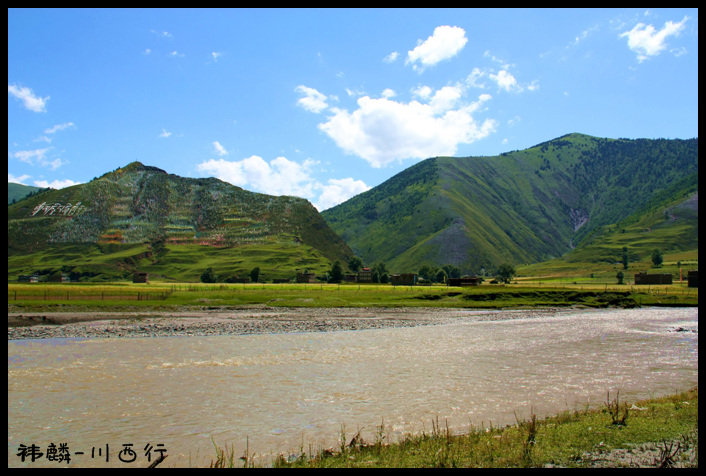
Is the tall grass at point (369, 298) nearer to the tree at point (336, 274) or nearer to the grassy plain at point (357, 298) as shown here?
the grassy plain at point (357, 298)

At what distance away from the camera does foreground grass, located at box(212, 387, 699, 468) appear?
39.0 feet

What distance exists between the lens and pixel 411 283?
543 feet

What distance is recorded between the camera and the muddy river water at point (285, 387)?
17.1 metres

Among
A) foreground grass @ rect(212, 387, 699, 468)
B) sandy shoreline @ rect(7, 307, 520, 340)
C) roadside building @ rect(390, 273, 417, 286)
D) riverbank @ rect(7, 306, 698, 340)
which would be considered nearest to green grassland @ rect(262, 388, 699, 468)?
foreground grass @ rect(212, 387, 699, 468)

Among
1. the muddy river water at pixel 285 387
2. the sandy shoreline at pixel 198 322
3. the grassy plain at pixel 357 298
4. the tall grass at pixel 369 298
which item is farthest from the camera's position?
the tall grass at pixel 369 298

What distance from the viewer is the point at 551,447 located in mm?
13281

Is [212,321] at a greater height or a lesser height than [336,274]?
lesser

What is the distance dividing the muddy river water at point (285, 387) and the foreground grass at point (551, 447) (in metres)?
2.28

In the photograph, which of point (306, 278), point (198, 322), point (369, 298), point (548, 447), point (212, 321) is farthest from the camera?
point (306, 278)

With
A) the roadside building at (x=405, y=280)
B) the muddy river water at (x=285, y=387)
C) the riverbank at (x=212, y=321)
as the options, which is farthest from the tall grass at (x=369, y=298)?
the roadside building at (x=405, y=280)

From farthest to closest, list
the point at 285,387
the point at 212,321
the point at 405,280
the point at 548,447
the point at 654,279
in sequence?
the point at 405,280
the point at 654,279
the point at 212,321
the point at 285,387
the point at 548,447

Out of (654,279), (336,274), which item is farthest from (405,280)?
(654,279)

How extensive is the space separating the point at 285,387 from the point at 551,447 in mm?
15005

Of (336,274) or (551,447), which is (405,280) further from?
(551,447)
